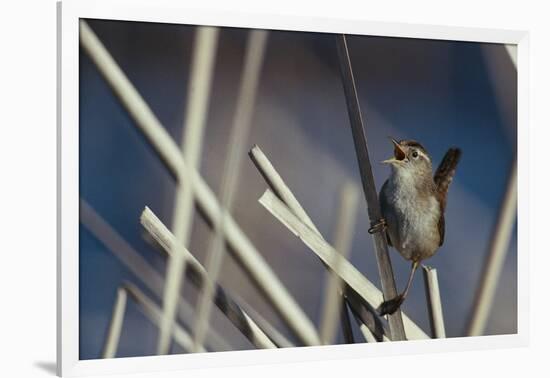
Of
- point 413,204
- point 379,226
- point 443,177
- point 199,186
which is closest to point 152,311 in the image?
point 199,186

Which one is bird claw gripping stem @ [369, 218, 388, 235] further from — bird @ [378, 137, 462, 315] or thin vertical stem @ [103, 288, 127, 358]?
thin vertical stem @ [103, 288, 127, 358]

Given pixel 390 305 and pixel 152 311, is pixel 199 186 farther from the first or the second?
pixel 390 305

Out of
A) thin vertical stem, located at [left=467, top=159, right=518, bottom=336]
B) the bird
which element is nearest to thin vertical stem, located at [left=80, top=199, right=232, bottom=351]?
the bird

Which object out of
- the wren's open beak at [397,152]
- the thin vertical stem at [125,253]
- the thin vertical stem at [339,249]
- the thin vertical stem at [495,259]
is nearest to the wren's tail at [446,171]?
the wren's open beak at [397,152]

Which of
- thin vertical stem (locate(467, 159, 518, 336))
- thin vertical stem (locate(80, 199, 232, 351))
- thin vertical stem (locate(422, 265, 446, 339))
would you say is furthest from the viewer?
thin vertical stem (locate(467, 159, 518, 336))

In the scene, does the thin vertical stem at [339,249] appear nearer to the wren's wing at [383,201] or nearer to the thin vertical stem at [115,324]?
the wren's wing at [383,201]
